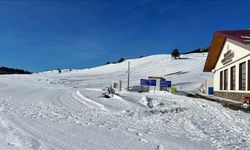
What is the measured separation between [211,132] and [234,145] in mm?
2001

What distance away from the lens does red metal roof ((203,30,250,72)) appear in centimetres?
2114

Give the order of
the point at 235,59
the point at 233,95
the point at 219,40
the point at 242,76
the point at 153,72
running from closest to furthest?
the point at 242,76, the point at 235,59, the point at 233,95, the point at 219,40, the point at 153,72

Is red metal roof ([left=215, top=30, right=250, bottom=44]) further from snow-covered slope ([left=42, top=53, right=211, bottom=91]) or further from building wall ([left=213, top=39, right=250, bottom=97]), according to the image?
snow-covered slope ([left=42, top=53, right=211, bottom=91])

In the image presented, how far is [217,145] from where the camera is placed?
305 inches

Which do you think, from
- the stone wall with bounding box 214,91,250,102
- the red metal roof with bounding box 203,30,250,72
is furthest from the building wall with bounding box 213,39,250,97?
the red metal roof with bounding box 203,30,250,72

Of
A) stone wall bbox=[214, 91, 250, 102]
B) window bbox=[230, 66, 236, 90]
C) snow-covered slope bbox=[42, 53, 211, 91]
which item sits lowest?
stone wall bbox=[214, 91, 250, 102]

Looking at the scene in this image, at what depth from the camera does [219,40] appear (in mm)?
27703

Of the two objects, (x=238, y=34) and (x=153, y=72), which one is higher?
(x=238, y=34)

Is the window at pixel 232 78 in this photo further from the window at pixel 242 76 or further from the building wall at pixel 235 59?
the window at pixel 242 76

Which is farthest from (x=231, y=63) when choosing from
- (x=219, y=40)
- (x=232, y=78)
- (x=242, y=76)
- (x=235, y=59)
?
(x=219, y=40)

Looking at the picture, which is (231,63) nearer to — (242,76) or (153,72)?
(242,76)

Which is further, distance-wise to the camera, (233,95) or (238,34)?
(233,95)

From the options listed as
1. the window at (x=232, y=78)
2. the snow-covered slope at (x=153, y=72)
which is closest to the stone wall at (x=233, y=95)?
the window at (x=232, y=78)

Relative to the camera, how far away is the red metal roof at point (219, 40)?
21141 millimetres
